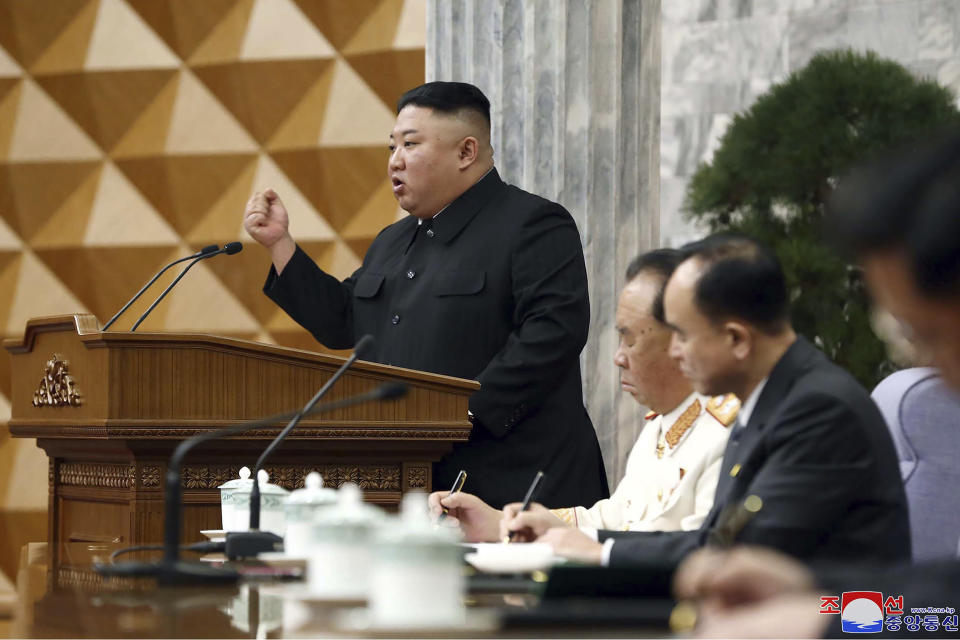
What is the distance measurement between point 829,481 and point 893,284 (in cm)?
85

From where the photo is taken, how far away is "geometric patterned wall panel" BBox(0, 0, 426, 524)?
7375mm

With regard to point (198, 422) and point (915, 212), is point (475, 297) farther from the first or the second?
point (915, 212)

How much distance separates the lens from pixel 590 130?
18.4 feet

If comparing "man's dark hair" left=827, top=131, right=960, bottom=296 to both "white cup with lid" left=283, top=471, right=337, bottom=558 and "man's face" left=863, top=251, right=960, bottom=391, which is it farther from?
"white cup with lid" left=283, top=471, right=337, bottom=558

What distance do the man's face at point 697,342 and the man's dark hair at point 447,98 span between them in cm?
204

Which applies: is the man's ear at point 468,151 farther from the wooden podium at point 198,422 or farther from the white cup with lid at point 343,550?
the white cup with lid at point 343,550

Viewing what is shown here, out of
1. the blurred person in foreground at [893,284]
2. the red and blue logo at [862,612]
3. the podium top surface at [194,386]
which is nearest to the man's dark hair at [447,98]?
the podium top surface at [194,386]

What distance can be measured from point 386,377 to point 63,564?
3.36 ft

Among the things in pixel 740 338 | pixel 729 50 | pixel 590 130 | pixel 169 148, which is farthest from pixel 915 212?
pixel 169 148

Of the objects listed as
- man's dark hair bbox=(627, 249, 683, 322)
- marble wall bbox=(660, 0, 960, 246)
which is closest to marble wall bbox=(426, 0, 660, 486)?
marble wall bbox=(660, 0, 960, 246)

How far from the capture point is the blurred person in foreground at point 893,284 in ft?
4.29

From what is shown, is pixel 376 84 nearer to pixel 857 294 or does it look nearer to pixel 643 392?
pixel 857 294

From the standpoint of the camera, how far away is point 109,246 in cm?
752

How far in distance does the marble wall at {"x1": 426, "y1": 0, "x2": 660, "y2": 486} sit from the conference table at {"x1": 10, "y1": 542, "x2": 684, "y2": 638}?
3.37 metres
